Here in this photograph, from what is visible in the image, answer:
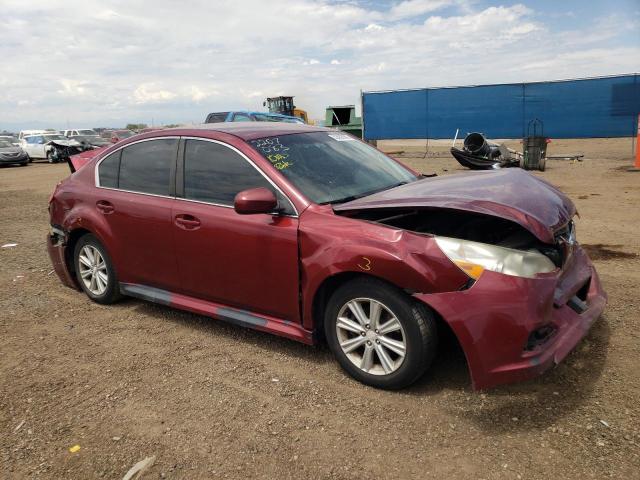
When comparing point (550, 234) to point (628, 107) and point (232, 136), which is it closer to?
point (232, 136)

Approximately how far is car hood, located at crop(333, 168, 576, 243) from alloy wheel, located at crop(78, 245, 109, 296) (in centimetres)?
258

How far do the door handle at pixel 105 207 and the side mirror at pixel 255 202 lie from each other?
68.4 inches

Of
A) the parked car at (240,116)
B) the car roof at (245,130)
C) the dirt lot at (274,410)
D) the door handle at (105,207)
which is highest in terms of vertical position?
the parked car at (240,116)

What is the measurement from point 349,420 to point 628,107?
1987cm

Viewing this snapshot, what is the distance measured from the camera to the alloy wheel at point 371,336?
10.2 ft

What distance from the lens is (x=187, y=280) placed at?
4.08m

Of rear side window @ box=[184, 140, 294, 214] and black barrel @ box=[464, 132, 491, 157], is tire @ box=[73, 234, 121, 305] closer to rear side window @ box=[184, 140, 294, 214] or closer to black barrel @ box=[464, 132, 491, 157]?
rear side window @ box=[184, 140, 294, 214]

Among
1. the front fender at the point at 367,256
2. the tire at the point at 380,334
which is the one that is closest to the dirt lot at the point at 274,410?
the tire at the point at 380,334

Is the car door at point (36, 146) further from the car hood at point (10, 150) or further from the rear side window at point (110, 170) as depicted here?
the rear side window at point (110, 170)

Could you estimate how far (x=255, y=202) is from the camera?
10.8 feet

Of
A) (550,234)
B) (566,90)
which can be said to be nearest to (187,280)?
(550,234)

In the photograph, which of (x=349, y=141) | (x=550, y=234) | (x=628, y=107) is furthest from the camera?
(x=628, y=107)

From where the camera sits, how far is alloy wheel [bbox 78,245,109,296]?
484cm

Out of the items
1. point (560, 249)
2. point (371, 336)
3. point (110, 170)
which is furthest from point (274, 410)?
point (110, 170)
